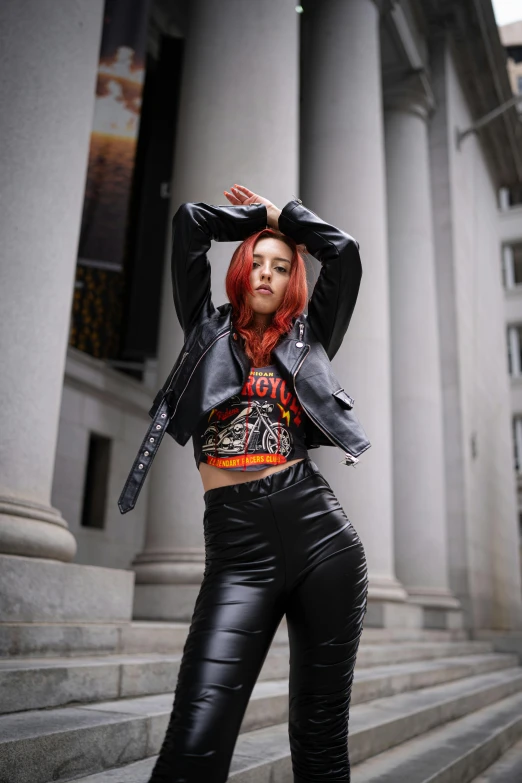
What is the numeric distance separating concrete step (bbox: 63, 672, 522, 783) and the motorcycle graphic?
1.59 metres

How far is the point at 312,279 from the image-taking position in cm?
399

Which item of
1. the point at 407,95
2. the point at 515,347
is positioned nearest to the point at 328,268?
the point at 407,95

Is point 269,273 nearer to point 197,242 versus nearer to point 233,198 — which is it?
point 197,242

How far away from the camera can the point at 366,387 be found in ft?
35.5

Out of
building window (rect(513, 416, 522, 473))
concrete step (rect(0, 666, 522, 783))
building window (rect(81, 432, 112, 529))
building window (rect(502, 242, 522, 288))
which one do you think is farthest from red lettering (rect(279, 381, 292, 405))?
building window (rect(502, 242, 522, 288))

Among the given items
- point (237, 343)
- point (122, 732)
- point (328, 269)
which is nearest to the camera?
point (237, 343)

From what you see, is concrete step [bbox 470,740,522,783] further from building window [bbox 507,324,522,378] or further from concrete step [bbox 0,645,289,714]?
building window [bbox 507,324,522,378]

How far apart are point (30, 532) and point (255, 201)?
2.62 meters

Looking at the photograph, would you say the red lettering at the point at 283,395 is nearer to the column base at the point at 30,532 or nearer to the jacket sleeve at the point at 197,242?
the jacket sleeve at the point at 197,242

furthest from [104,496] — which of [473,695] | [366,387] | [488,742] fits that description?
[488,742]

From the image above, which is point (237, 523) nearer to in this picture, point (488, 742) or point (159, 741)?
point (159, 741)

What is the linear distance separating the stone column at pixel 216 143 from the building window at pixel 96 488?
4569 mm

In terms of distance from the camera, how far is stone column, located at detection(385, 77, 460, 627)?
13766 millimetres

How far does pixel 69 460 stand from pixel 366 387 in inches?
176
